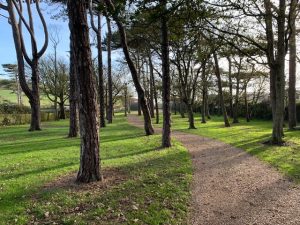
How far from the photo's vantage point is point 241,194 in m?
6.89

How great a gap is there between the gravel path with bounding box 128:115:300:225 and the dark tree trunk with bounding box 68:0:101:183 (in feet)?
7.73

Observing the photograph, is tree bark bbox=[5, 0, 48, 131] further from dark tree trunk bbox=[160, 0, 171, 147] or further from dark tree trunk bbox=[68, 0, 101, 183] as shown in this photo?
dark tree trunk bbox=[68, 0, 101, 183]

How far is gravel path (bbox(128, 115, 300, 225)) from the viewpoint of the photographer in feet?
18.1

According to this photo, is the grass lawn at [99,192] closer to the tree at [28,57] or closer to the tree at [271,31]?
the tree at [271,31]

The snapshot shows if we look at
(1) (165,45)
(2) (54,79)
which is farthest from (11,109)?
(1) (165,45)

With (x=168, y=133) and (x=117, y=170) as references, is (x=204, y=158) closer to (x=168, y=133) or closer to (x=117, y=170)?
(x=168, y=133)

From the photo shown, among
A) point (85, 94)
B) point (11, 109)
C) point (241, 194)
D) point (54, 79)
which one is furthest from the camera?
point (54, 79)

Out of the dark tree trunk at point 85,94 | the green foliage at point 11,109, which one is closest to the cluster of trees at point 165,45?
the dark tree trunk at point 85,94

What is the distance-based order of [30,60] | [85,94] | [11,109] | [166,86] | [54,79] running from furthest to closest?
[54,79], [11,109], [30,60], [166,86], [85,94]

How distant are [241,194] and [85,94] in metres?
3.96

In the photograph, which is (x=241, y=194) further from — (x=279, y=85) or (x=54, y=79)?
(x=54, y=79)

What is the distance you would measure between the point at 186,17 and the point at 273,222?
6.99 m

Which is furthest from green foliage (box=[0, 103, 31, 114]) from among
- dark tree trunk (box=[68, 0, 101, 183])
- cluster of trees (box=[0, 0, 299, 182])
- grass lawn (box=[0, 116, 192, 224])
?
dark tree trunk (box=[68, 0, 101, 183])

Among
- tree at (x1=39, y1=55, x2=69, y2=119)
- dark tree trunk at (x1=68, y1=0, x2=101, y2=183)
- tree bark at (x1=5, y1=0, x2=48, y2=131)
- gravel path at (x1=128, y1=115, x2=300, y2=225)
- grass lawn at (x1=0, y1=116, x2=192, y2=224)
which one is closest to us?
grass lawn at (x1=0, y1=116, x2=192, y2=224)
